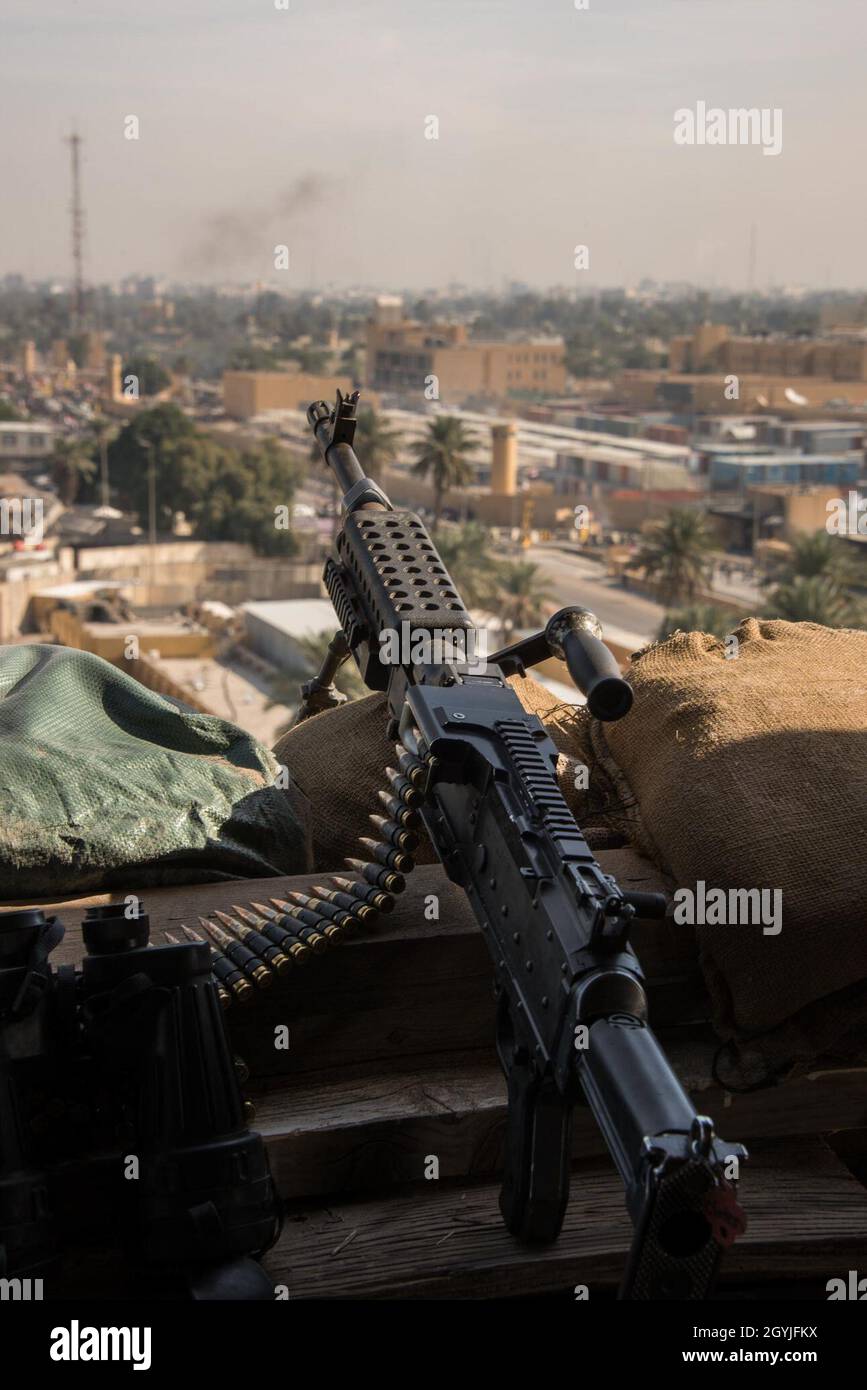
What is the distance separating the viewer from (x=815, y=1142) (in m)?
3.33

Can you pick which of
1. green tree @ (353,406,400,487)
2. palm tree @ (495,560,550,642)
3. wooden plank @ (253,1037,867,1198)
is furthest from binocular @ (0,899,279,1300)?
green tree @ (353,406,400,487)

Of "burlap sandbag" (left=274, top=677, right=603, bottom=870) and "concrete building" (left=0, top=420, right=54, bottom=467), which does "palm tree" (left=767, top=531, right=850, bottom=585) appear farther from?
"concrete building" (left=0, top=420, right=54, bottom=467)

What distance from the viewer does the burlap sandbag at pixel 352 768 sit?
3824mm

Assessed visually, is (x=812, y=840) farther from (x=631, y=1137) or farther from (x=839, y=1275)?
(x=631, y=1137)

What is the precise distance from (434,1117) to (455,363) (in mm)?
137513

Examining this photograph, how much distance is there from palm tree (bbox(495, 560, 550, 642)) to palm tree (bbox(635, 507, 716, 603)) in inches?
267

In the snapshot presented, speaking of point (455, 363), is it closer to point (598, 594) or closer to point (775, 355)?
point (775, 355)

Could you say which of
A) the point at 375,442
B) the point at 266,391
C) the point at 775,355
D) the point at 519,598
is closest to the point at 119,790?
the point at 519,598

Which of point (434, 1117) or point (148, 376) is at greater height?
point (148, 376)

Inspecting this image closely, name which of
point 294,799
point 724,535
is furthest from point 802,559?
point 294,799

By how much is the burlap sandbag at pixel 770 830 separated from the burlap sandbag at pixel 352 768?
0.61 feet

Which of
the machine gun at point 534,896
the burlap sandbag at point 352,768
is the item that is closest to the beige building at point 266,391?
the burlap sandbag at point 352,768

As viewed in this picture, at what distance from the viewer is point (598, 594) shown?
7194 cm

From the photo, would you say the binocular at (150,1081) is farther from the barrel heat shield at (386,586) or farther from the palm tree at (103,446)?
the palm tree at (103,446)
